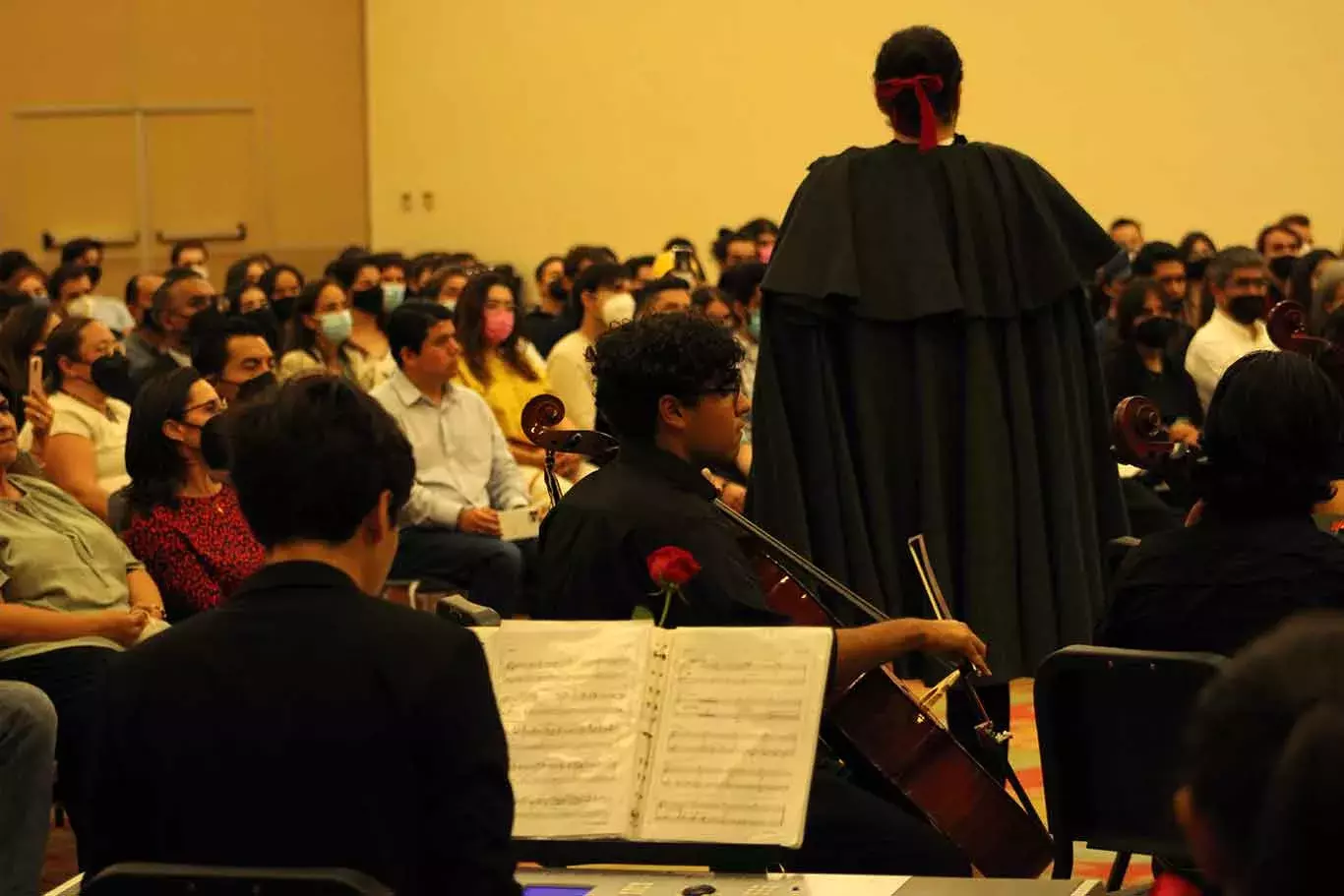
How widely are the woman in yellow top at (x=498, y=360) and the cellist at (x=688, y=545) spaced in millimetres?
3743

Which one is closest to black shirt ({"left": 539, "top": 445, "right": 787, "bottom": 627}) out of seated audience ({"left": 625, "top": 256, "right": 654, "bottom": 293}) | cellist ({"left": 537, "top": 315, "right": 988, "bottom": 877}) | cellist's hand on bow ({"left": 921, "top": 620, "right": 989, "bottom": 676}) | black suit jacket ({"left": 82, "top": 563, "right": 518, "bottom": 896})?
cellist ({"left": 537, "top": 315, "right": 988, "bottom": 877})

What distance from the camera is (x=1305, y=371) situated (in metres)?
3.04

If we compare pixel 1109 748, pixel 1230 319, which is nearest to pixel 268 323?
pixel 1230 319

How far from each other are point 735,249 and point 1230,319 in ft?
11.1

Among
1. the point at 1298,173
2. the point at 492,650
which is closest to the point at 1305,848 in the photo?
the point at 492,650

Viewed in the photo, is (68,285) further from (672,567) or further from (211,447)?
(672,567)

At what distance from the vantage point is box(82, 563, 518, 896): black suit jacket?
2.09 metres

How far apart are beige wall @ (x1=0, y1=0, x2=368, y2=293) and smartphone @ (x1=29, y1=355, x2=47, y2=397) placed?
28.3ft

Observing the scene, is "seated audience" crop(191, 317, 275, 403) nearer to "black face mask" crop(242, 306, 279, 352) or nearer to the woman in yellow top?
the woman in yellow top

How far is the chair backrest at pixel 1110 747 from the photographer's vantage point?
3.02m

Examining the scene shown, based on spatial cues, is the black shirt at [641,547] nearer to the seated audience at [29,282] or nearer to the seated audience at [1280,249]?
the seated audience at [29,282]

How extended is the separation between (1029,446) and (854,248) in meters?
0.49

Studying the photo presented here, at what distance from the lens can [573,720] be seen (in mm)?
2682

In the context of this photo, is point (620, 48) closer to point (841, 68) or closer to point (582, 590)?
point (841, 68)
